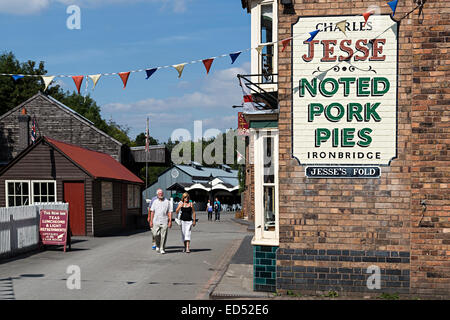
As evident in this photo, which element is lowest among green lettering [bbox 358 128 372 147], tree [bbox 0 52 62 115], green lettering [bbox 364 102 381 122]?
green lettering [bbox 358 128 372 147]

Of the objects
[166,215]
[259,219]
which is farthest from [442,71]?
[166,215]

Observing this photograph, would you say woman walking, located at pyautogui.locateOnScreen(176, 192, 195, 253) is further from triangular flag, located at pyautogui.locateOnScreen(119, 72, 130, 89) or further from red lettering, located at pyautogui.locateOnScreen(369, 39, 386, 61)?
red lettering, located at pyautogui.locateOnScreen(369, 39, 386, 61)

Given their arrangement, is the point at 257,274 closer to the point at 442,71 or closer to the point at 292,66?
the point at 292,66

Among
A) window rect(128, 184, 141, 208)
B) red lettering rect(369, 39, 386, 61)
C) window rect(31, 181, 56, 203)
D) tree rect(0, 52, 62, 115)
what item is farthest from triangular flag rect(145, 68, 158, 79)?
tree rect(0, 52, 62, 115)

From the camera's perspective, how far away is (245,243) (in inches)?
782

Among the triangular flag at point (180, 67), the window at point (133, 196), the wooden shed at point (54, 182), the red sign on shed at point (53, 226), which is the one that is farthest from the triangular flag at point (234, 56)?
the window at point (133, 196)

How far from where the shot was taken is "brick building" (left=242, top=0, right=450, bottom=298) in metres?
9.30

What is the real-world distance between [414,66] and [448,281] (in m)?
3.70

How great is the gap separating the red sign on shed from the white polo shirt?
2.88 meters

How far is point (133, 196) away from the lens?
31.2 metres

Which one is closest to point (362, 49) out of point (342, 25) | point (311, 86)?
point (342, 25)

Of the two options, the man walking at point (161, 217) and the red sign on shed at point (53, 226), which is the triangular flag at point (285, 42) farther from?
the red sign on shed at point (53, 226)

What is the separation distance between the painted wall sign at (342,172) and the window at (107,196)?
16430mm
